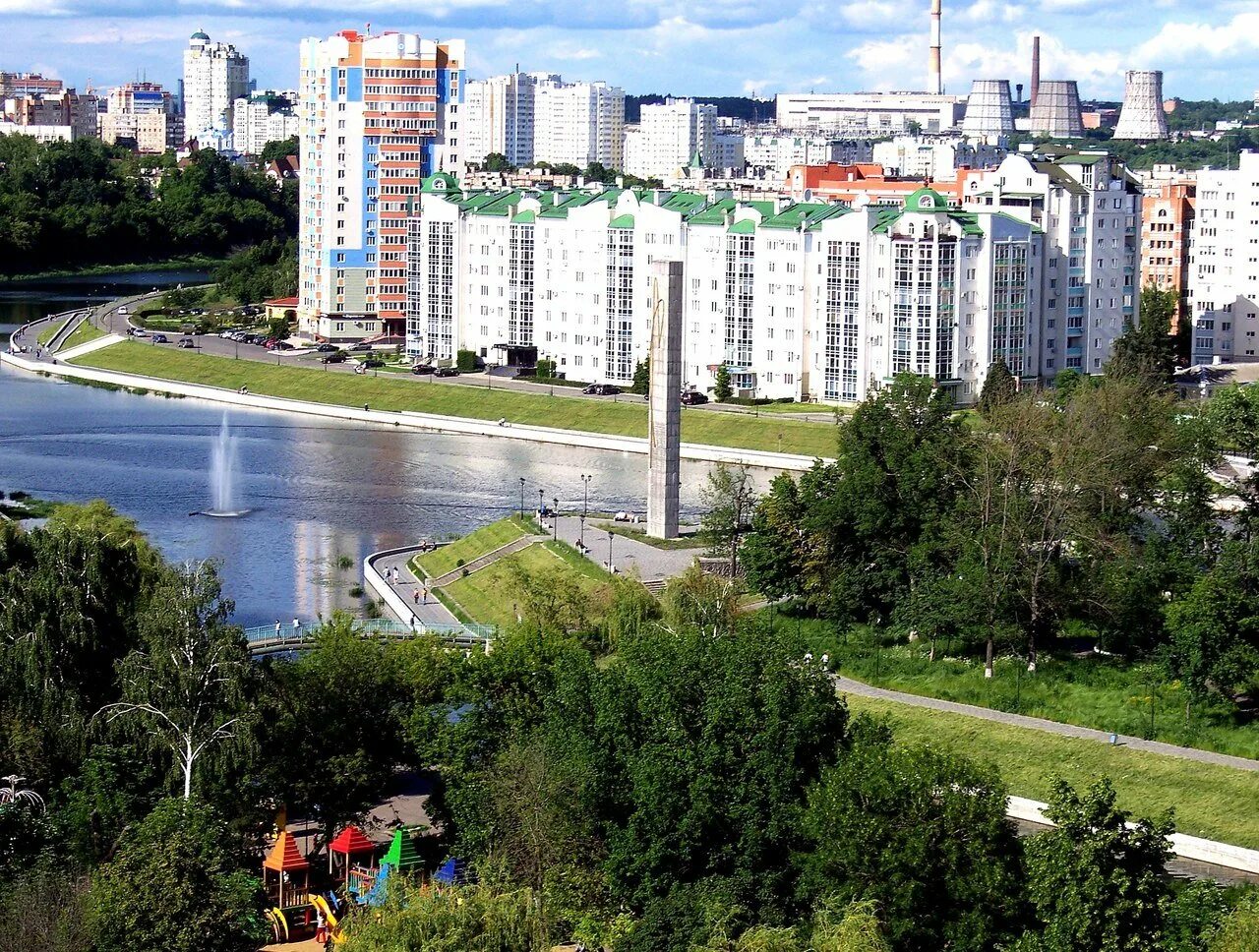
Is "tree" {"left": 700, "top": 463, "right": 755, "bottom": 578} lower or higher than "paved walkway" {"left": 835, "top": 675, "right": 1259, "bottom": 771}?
higher

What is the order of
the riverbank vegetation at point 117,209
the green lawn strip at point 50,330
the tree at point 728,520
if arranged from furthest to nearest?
the riverbank vegetation at point 117,209 < the green lawn strip at point 50,330 < the tree at point 728,520

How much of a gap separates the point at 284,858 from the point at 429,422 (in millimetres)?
35676

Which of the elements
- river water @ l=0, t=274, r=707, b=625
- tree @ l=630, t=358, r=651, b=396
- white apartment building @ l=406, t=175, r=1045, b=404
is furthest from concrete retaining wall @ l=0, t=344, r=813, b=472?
white apartment building @ l=406, t=175, r=1045, b=404

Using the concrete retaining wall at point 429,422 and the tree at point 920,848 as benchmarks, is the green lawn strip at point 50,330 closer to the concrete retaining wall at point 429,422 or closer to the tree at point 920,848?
the concrete retaining wall at point 429,422

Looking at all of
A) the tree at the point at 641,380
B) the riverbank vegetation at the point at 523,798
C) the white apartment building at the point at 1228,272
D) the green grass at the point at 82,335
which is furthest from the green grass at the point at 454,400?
the riverbank vegetation at the point at 523,798

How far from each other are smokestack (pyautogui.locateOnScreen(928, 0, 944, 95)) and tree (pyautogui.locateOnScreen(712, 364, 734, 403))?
10438 centimetres

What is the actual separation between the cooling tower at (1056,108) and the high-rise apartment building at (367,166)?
108856 millimetres

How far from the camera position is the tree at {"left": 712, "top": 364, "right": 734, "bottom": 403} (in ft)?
190

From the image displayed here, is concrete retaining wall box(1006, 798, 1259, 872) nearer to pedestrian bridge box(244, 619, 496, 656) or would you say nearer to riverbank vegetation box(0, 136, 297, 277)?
pedestrian bridge box(244, 619, 496, 656)

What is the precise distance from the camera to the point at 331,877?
76.7 ft

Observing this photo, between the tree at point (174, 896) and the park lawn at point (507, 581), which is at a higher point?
the park lawn at point (507, 581)

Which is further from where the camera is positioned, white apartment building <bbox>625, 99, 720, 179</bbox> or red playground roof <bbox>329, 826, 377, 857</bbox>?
white apartment building <bbox>625, 99, 720, 179</bbox>

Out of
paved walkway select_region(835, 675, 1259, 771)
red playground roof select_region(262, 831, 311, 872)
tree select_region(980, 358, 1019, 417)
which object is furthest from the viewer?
tree select_region(980, 358, 1019, 417)

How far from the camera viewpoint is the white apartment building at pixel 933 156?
97.8m
